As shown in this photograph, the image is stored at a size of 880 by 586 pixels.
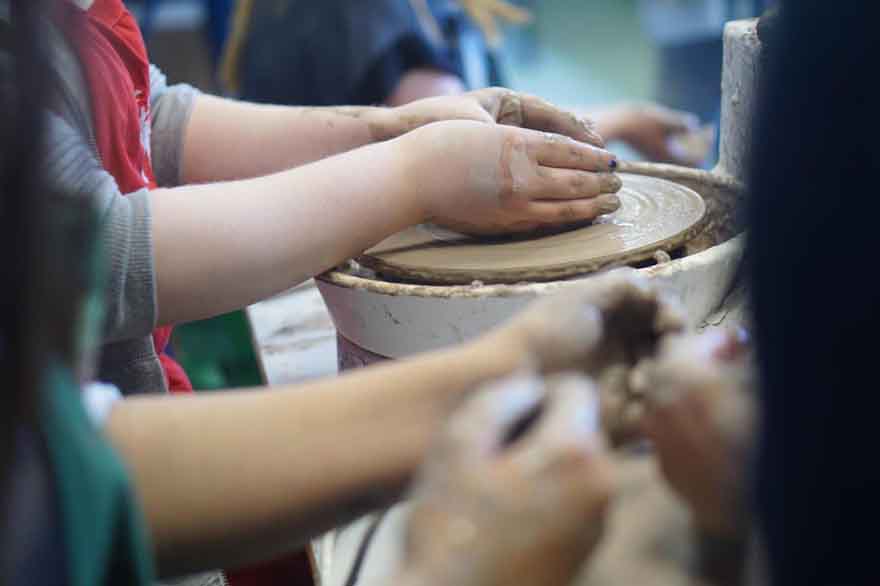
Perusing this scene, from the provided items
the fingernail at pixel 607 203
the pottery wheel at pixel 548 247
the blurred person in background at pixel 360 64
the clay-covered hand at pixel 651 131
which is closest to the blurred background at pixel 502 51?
the blurred person in background at pixel 360 64

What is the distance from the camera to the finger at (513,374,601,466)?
1.35ft

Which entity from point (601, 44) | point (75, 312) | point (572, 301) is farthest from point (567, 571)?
point (601, 44)

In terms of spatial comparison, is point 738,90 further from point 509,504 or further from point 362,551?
point 509,504

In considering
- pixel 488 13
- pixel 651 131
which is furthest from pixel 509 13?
pixel 651 131

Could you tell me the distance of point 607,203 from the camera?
1.00 m

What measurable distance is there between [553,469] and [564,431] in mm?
19

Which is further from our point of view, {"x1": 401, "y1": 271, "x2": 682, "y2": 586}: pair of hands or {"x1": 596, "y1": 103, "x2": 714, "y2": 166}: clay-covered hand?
{"x1": 596, "y1": 103, "x2": 714, "y2": 166}: clay-covered hand

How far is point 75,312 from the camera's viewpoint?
44cm

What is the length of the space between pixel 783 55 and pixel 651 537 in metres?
0.25

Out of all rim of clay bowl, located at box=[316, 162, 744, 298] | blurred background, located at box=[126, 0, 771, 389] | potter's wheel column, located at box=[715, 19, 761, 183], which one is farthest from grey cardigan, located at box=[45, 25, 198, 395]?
blurred background, located at box=[126, 0, 771, 389]

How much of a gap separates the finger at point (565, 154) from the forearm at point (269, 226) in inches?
5.8

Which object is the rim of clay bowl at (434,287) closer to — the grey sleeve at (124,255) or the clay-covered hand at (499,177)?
the clay-covered hand at (499,177)

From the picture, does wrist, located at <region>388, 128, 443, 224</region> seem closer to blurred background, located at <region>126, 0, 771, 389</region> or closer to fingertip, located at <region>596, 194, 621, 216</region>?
fingertip, located at <region>596, 194, 621, 216</region>

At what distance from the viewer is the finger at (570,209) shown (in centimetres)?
97
